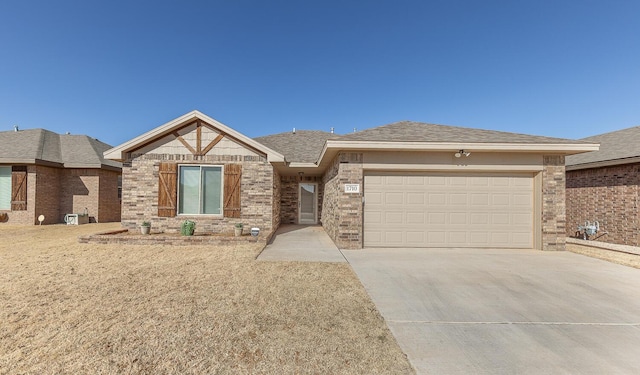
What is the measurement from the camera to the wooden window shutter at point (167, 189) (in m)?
9.45

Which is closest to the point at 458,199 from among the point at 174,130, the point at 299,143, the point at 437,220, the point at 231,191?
the point at 437,220

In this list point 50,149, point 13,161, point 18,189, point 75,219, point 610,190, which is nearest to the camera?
point 610,190

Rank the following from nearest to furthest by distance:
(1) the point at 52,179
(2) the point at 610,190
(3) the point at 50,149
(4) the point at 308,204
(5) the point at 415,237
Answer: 1. (5) the point at 415,237
2. (2) the point at 610,190
3. (1) the point at 52,179
4. (3) the point at 50,149
5. (4) the point at 308,204

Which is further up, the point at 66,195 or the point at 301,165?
the point at 301,165

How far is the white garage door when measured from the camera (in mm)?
7992

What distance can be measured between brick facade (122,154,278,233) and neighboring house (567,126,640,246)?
40.4 feet

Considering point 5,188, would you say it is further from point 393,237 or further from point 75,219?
point 393,237

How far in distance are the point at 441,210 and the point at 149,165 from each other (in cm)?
1015

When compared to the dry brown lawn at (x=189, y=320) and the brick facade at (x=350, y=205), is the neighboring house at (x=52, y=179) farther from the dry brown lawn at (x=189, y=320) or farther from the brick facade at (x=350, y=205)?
the brick facade at (x=350, y=205)

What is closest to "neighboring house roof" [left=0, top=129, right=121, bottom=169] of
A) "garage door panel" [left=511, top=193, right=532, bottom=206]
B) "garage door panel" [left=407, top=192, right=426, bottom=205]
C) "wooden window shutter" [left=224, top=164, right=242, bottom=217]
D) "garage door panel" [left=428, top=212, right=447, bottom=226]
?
"wooden window shutter" [left=224, top=164, right=242, bottom=217]

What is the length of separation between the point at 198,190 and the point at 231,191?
1.23m

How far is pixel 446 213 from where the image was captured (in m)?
8.02

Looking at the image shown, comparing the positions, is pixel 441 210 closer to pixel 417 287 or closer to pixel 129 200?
pixel 417 287

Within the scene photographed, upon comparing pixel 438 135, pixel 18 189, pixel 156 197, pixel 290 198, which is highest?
pixel 438 135
